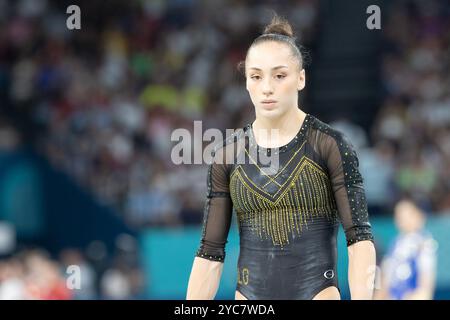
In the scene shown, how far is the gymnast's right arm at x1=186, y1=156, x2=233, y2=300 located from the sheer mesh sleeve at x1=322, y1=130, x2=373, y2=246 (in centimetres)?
49

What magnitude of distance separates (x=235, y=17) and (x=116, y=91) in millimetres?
2451

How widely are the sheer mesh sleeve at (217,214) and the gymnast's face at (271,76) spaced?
316 mm

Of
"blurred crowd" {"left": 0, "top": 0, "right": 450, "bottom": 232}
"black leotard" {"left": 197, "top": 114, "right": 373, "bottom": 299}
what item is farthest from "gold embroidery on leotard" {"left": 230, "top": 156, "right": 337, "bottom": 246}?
"blurred crowd" {"left": 0, "top": 0, "right": 450, "bottom": 232}

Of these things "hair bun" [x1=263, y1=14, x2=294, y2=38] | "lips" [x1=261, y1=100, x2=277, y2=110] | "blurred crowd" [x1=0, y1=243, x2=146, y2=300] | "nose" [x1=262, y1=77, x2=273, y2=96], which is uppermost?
"hair bun" [x1=263, y1=14, x2=294, y2=38]

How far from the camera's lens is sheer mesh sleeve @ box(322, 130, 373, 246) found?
3.72 m

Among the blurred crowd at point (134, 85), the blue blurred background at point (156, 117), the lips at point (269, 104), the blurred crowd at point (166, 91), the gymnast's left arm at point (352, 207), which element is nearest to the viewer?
the gymnast's left arm at point (352, 207)

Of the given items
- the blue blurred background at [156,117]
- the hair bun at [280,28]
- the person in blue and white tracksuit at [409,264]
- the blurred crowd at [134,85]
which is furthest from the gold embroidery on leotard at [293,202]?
the blurred crowd at [134,85]

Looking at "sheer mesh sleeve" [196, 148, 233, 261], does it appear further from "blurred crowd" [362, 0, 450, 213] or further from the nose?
"blurred crowd" [362, 0, 450, 213]

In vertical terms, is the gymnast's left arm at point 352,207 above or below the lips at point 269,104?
below

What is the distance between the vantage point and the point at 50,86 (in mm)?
14078

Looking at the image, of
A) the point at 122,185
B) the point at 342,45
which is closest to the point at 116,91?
the point at 122,185

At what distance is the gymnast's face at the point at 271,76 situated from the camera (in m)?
3.77

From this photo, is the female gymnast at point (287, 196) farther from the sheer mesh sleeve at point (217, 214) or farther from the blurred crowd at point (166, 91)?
the blurred crowd at point (166, 91)

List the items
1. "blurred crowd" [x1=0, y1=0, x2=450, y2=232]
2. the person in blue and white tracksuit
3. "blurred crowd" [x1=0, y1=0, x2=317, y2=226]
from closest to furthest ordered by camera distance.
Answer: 1. the person in blue and white tracksuit
2. "blurred crowd" [x1=0, y1=0, x2=450, y2=232]
3. "blurred crowd" [x1=0, y1=0, x2=317, y2=226]
